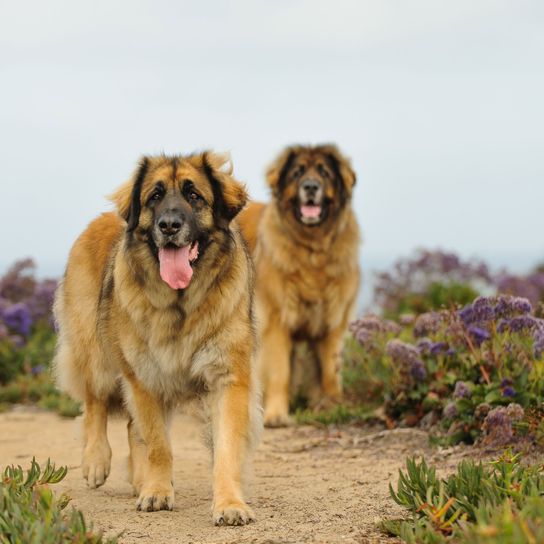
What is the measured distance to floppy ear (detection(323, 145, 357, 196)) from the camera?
9680mm

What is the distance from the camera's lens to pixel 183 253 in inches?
219

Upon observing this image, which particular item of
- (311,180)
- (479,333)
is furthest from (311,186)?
(479,333)

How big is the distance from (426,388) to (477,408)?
1.03 metres

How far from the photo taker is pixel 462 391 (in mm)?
7031

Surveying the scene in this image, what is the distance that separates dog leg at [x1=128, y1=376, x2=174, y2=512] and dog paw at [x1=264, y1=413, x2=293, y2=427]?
11.1 ft

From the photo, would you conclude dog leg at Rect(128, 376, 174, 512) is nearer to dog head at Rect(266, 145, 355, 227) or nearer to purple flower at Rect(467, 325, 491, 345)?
purple flower at Rect(467, 325, 491, 345)

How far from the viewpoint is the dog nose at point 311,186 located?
9406 millimetres

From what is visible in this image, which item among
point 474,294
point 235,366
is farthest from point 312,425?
point 474,294

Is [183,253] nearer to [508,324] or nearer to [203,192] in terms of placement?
[203,192]

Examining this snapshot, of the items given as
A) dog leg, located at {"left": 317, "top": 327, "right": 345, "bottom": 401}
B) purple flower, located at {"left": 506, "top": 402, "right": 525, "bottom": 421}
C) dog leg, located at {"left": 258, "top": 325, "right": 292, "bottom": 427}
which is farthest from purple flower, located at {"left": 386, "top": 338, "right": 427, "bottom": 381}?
dog leg, located at {"left": 258, "top": 325, "right": 292, "bottom": 427}

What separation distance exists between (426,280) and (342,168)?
5219mm

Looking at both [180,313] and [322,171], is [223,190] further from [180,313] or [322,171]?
[322,171]

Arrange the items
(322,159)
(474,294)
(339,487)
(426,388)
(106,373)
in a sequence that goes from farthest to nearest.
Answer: (474,294), (322,159), (426,388), (106,373), (339,487)

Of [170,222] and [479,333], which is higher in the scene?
[170,222]
